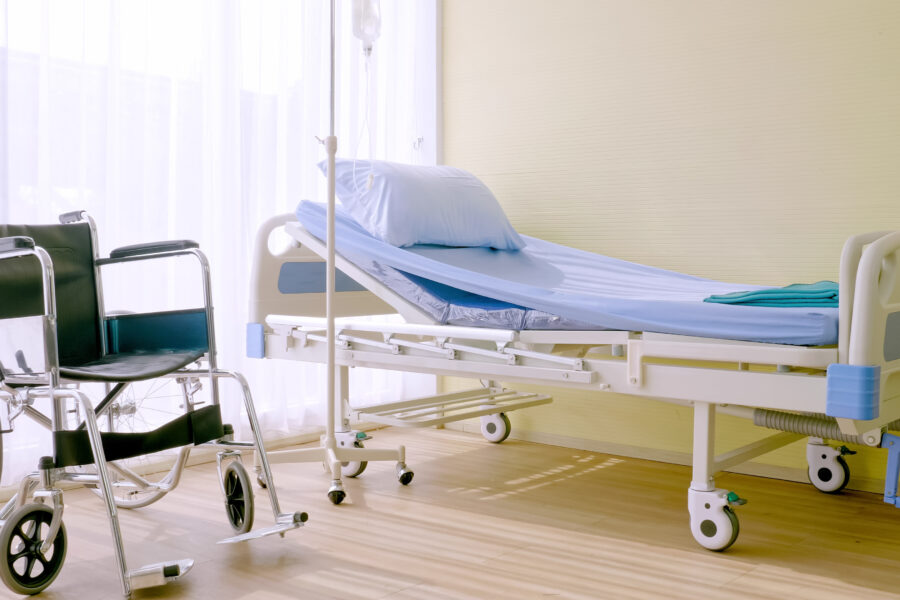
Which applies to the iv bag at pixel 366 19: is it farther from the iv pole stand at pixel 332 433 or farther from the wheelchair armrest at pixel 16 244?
the wheelchair armrest at pixel 16 244

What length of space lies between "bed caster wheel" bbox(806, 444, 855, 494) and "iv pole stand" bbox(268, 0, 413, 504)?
1.32 metres

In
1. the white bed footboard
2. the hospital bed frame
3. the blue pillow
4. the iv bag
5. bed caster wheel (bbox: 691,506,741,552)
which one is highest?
the iv bag

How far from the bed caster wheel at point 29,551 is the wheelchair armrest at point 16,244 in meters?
0.55

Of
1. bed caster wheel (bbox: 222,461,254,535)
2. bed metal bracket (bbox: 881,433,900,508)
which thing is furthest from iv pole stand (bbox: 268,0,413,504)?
bed metal bracket (bbox: 881,433,900,508)

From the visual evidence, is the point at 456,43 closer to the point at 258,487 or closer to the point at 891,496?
the point at 258,487

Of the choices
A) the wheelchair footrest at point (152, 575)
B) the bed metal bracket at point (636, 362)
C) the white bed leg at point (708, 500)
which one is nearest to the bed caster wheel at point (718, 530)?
the white bed leg at point (708, 500)

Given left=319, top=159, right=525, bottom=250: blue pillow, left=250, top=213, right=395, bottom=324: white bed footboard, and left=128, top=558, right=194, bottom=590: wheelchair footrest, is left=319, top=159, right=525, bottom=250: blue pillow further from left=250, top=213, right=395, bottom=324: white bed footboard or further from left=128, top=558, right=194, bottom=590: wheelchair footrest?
left=128, top=558, right=194, bottom=590: wheelchair footrest

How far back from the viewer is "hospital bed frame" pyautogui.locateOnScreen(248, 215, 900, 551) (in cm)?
197

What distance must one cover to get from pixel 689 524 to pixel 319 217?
144 cm

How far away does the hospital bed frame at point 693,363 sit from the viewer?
197 cm

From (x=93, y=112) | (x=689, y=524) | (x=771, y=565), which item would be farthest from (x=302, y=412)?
(x=771, y=565)

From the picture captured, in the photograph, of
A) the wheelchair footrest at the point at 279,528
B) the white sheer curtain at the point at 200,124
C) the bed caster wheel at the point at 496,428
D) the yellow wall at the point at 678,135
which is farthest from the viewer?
the bed caster wheel at the point at 496,428

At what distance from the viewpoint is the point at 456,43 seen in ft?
13.2

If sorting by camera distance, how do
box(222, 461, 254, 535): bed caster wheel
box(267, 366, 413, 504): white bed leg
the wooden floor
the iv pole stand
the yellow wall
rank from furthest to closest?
the yellow wall, box(267, 366, 413, 504): white bed leg, the iv pole stand, box(222, 461, 254, 535): bed caster wheel, the wooden floor
